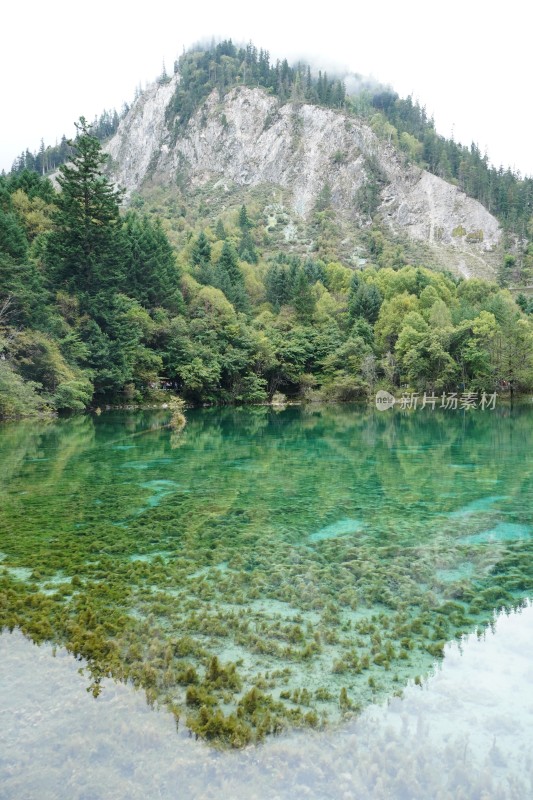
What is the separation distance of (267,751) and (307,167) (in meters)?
136

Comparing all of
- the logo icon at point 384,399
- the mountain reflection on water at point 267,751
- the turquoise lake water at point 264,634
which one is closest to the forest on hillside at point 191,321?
the logo icon at point 384,399

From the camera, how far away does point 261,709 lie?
448 cm

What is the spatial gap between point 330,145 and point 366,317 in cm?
8571

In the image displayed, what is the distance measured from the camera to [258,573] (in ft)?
25.2

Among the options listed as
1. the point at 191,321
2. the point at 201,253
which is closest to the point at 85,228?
the point at 191,321

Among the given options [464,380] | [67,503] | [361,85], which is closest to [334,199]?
[464,380]

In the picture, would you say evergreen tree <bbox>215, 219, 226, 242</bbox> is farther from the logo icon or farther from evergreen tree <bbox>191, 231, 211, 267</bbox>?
the logo icon

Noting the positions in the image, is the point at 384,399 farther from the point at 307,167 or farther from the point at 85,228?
the point at 307,167

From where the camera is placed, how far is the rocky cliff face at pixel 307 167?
113 m

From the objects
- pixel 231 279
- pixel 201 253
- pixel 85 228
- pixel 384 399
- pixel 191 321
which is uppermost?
pixel 201 253

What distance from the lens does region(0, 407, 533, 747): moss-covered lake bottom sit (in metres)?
4.94

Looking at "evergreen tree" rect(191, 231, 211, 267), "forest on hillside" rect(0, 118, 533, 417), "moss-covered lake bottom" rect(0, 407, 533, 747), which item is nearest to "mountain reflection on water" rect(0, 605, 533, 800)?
"moss-covered lake bottom" rect(0, 407, 533, 747)

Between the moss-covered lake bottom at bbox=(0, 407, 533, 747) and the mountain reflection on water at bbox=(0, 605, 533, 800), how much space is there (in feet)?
0.68

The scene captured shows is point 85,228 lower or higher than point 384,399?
higher
